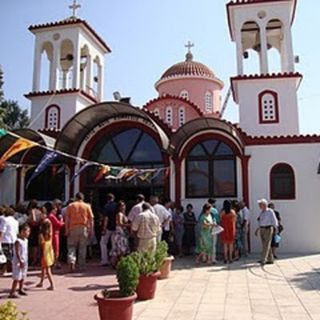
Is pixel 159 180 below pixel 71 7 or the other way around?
below

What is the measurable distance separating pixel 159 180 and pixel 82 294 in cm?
664

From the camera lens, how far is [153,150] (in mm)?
13930

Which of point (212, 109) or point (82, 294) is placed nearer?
point (82, 294)

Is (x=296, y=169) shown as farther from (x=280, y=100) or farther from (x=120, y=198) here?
(x=120, y=198)

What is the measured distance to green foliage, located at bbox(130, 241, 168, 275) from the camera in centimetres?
681

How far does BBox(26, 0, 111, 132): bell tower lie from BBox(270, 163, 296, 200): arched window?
7977 millimetres

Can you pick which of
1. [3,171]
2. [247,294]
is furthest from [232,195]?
[3,171]

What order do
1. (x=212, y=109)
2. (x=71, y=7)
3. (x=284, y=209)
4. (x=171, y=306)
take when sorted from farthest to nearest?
(x=212, y=109) → (x=71, y=7) → (x=284, y=209) → (x=171, y=306)

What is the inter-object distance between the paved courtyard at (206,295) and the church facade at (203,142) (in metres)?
3.19

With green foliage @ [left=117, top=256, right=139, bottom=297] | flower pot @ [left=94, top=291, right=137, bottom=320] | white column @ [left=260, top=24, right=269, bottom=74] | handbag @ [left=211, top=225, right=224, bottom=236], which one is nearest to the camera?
flower pot @ [left=94, top=291, right=137, bottom=320]

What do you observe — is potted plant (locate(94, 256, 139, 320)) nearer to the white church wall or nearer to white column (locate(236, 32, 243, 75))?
the white church wall

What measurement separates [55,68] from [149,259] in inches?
467

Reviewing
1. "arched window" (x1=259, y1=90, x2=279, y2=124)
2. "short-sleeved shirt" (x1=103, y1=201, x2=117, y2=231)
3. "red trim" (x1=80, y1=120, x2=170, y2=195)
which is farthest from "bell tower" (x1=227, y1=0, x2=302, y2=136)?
"short-sleeved shirt" (x1=103, y1=201, x2=117, y2=231)

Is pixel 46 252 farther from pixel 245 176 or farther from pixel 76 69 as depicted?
pixel 76 69
